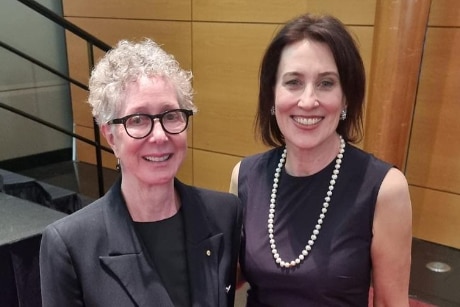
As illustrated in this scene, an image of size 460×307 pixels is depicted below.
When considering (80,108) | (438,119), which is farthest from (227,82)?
(80,108)

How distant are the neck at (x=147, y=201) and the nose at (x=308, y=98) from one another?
438 mm

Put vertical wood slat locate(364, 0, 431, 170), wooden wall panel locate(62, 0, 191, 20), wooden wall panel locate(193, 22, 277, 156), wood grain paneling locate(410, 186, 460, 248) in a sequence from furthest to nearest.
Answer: wooden wall panel locate(62, 0, 191, 20) → wooden wall panel locate(193, 22, 277, 156) → wood grain paneling locate(410, 186, 460, 248) → vertical wood slat locate(364, 0, 431, 170)

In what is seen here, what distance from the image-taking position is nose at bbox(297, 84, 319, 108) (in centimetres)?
131

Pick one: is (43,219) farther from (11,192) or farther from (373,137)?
(373,137)

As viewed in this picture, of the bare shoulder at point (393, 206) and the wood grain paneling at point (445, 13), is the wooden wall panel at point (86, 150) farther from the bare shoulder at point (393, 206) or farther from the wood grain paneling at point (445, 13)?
the bare shoulder at point (393, 206)

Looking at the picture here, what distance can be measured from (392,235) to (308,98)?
45cm

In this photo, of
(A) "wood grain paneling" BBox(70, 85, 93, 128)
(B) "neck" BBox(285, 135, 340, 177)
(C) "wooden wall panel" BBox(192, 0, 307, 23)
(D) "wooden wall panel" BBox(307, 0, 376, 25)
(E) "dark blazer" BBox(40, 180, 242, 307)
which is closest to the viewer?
(E) "dark blazer" BBox(40, 180, 242, 307)

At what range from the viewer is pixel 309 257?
1339 mm

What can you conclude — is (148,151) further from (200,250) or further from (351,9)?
(351,9)

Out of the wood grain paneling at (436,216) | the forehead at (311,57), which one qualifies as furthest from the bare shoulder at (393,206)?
the wood grain paneling at (436,216)

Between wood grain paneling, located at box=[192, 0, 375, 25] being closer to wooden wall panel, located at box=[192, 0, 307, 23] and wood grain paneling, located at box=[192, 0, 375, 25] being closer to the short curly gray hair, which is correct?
wooden wall panel, located at box=[192, 0, 307, 23]

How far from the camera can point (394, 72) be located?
276 cm

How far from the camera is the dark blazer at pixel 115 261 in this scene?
3.81 feet

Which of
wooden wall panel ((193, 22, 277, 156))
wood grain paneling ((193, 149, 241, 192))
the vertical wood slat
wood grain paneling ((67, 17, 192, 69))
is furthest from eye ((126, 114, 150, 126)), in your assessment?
wood grain paneling ((67, 17, 192, 69))
